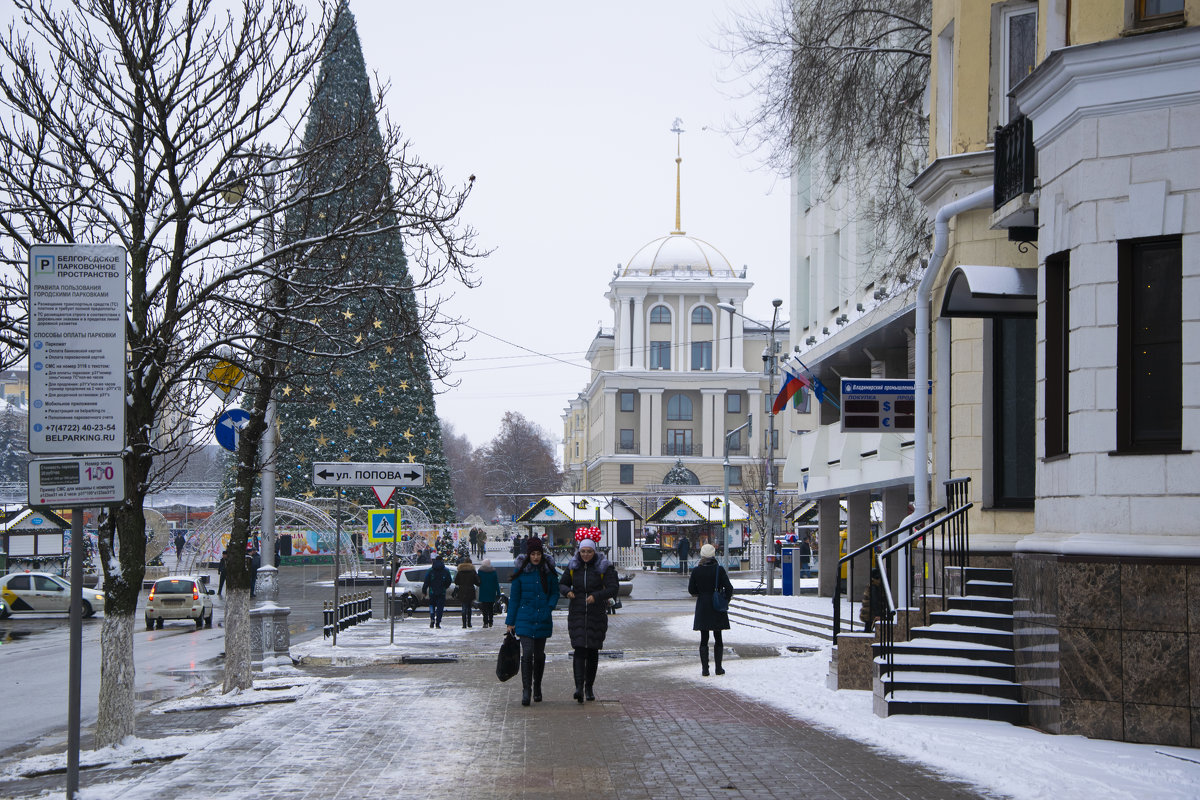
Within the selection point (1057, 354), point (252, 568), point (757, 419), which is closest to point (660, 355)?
point (757, 419)

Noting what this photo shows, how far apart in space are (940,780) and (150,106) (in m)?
9.03

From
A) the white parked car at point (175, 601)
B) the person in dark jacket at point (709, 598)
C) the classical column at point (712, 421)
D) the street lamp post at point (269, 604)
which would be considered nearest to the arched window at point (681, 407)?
the classical column at point (712, 421)

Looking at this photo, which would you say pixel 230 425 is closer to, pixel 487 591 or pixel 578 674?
pixel 578 674

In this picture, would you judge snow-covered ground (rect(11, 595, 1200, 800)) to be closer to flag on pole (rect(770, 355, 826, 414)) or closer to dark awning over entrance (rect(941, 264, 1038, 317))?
dark awning over entrance (rect(941, 264, 1038, 317))

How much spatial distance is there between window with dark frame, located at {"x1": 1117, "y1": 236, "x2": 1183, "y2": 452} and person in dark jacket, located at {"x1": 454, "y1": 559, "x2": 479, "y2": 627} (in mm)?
21054

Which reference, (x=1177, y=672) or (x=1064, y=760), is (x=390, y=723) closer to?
(x=1064, y=760)

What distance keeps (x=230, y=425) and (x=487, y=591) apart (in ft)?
48.4

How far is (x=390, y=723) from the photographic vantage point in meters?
12.4

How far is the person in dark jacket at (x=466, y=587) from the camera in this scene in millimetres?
30156

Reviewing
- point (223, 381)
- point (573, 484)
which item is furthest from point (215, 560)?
point (573, 484)

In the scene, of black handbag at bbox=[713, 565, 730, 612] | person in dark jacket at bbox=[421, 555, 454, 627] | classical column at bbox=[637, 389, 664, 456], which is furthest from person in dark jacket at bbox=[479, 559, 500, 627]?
classical column at bbox=[637, 389, 664, 456]

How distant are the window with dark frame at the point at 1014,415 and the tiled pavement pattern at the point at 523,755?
3.97 m

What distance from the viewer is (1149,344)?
35.1 ft

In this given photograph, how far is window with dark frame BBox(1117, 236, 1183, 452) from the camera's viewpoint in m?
10.5
